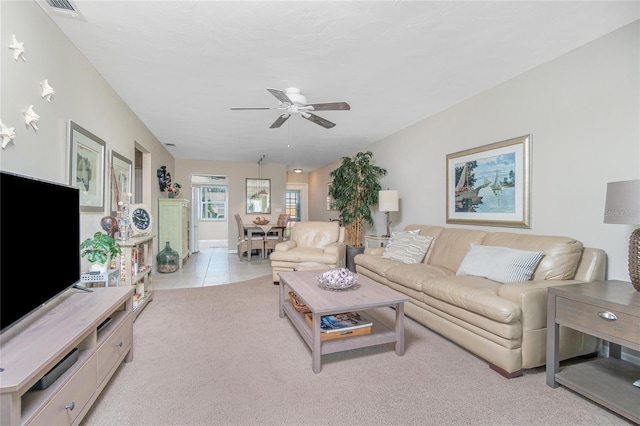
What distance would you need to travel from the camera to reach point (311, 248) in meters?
4.70

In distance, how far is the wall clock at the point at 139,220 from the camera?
Result: 346 cm

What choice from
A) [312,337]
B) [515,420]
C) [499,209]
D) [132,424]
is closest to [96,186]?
[132,424]

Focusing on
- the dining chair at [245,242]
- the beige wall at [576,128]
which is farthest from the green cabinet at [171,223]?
the beige wall at [576,128]

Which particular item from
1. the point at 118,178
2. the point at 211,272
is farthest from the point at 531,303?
the point at 211,272

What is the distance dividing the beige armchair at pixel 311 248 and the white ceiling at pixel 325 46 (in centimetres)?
195

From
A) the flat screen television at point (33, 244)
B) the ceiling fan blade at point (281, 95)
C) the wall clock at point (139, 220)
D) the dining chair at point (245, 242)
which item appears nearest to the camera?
the flat screen television at point (33, 244)

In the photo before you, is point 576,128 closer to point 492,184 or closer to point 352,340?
point 492,184

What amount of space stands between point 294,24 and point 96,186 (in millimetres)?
2350

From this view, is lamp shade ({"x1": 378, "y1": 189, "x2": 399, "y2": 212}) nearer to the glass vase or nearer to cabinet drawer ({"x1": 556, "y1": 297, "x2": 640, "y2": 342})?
cabinet drawer ({"x1": 556, "y1": 297, "x2": 640, "y2": 342})

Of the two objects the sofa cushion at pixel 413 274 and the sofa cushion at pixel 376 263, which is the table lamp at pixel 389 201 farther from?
the sofa cushion at pixel 413 274

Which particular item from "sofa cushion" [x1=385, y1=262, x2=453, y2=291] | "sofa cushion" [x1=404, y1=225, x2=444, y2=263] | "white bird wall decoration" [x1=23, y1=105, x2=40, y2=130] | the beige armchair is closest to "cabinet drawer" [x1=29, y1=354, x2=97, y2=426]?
"white bird wall decoration" [x1=23, y1=105, x2=40, y2=130]

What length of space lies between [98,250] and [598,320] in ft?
11.0

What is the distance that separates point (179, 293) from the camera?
3.89 meters

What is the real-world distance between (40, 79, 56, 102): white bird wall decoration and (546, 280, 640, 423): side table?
3597mm
